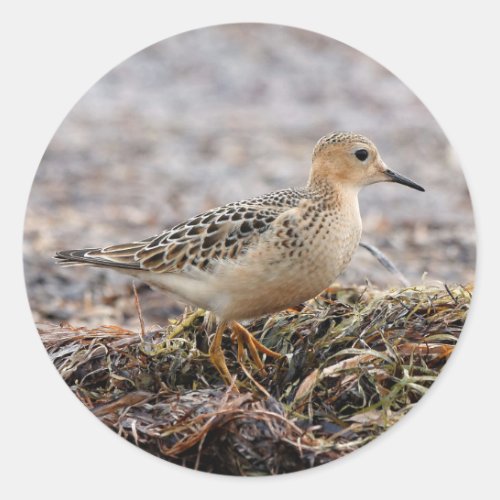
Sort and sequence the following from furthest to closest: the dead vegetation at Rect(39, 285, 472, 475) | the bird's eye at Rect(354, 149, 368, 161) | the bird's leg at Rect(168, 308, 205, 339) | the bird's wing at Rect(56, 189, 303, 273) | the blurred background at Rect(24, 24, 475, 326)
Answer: the blurred background at Rect(24, 24, 475, 326) → the bird's leg at Rect(168, 308, 205, 339) → the bird's eye at Rect(354, 149, 368, 161) → the bird's wing at Rect(56, 189, 303, 273) → the dead vegetation at Rect(39, 285, 472, 475)

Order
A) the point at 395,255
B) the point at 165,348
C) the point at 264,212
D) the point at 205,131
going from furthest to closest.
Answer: the point at 205,131 < the point at 395,255 < the point at 165,348 < the point at 264,212

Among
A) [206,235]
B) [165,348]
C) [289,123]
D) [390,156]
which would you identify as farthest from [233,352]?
[289,123]

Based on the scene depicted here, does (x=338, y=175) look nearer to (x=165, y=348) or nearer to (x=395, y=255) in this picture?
(x=165, y=348)

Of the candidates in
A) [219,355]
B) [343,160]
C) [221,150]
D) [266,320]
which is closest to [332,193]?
[343,160]

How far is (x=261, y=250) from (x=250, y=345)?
502 mm

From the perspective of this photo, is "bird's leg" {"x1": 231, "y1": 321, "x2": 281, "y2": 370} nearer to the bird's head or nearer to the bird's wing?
the bird's wing

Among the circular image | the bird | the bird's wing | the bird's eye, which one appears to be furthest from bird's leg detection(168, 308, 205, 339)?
the bird's eye

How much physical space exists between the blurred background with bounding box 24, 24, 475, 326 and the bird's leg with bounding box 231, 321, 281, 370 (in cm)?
138

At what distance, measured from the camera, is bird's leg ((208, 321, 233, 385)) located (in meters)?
3.57

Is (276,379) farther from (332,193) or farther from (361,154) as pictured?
(361,154)

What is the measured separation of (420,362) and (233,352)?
823mm

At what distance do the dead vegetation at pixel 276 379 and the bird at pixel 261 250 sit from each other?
151 millimetres

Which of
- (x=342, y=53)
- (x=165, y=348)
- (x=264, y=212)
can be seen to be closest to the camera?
(x=264, y=212)

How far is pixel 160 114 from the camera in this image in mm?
6855
